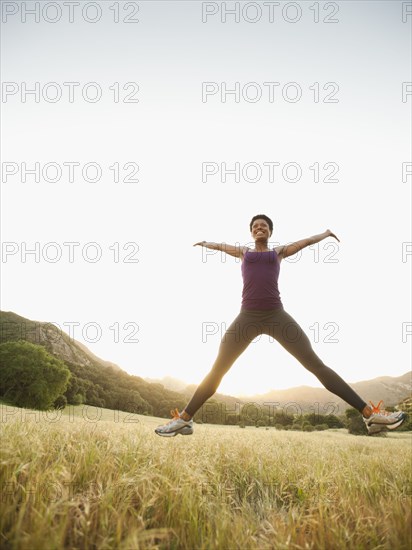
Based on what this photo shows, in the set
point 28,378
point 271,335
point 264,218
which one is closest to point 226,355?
point 271,335

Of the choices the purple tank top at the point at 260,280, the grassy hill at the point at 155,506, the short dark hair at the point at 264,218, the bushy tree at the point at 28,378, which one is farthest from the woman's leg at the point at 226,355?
the bushy tree at the point at 28,378

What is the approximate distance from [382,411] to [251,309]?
2.22 m

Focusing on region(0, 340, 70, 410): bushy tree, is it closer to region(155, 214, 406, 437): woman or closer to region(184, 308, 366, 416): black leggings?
region(155, 214, 406, 437): woman

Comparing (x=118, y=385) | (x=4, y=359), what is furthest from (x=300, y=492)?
(x=118, y=385)

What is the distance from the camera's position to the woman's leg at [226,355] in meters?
4.26

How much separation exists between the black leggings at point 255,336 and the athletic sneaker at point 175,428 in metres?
0.17

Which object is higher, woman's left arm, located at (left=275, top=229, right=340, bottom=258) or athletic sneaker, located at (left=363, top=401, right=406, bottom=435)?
woman's left arm, located at (left=275, top=229, right=340, bottom=258)

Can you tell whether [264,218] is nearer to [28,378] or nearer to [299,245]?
[299,245]

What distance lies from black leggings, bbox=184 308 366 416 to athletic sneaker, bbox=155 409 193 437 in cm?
17

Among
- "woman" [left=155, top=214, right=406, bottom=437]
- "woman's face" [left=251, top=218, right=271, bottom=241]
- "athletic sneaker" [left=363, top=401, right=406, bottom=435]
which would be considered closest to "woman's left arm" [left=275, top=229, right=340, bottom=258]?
"woman" [left=155, top=214, right=406, bottom=437]

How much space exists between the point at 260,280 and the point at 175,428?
244 cm

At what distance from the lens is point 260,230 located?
5.21m

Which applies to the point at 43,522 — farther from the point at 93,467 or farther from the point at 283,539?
the point at 283,539

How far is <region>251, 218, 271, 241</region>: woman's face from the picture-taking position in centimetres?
514
